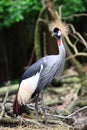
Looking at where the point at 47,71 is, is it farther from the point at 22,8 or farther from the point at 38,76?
the point at 22,8

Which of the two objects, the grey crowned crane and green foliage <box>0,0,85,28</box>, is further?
green foliage <box>0,0,85,28</box>

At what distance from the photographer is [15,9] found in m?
9.93

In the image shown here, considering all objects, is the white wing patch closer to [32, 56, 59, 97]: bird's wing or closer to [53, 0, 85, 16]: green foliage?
[32, 56, 59, 97]: bird's wing

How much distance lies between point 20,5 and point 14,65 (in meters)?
3.06

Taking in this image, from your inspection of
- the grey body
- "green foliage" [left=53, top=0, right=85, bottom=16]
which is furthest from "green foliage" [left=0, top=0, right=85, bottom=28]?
the grey body

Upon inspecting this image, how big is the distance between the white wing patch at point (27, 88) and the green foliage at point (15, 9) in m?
3.94

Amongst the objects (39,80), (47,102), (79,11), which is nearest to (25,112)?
(39,80)

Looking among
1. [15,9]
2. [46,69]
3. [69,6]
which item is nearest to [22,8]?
[15,9]

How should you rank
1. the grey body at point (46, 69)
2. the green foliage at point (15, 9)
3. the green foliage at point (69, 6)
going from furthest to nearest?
the green foliage at point (69, 6), the green foliage at point (15, 9), the grey body at point (46, 69)

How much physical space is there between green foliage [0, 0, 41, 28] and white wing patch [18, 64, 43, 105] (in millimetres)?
3935

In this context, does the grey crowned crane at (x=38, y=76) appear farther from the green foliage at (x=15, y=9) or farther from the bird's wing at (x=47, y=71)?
the green foliage at (x=15, y=9)

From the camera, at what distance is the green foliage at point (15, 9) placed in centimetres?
991

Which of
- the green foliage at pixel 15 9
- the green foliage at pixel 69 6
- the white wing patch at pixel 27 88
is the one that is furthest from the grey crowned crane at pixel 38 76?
the green foliage at pixel 69 6

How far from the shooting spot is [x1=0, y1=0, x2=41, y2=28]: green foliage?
9.91 meters
